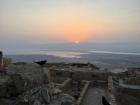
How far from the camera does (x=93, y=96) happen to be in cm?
1425

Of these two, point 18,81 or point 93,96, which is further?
point 93,96

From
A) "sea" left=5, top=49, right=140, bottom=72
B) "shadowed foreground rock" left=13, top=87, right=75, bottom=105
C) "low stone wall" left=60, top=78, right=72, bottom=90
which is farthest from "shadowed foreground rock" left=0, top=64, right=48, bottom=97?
"sea" left=5, top=49, right=140, bottom=72

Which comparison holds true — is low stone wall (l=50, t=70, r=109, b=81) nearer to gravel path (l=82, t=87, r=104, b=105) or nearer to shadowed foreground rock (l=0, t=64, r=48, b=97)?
gravel path (l=82, t=87, r=104, b=105)

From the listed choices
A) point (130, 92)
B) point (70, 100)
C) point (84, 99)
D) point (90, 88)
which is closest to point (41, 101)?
point (70, 100)

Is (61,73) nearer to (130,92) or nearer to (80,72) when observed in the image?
(80,72)

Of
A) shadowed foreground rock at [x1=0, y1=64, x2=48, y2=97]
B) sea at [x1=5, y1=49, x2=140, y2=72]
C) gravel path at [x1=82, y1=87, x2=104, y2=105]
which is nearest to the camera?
shadowed foreground rock at [x1=0, y1=64, x2=48, y2=97]

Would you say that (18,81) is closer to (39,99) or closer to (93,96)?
(39,99)

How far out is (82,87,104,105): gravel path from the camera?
12.9 metres

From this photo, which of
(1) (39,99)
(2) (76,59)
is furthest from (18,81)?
(2) (76,59)

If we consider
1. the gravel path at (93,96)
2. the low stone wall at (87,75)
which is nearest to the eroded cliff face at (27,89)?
the gravel path at (93,96)

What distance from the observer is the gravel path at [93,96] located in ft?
42.2

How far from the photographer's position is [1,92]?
10.8m

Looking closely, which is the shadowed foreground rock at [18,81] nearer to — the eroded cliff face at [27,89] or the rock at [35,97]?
the eroded cliff face at [27,89]

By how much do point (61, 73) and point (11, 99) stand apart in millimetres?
9182
